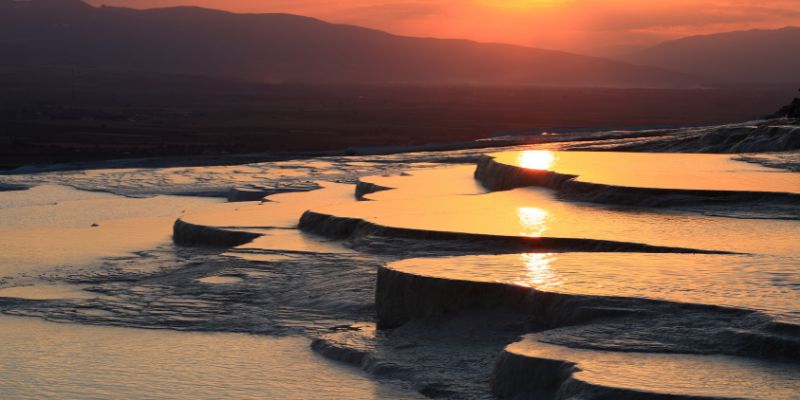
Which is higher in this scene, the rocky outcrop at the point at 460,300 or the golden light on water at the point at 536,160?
the golden light on water at the point at 536,160

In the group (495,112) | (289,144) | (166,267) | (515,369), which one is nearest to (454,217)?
(166,267)

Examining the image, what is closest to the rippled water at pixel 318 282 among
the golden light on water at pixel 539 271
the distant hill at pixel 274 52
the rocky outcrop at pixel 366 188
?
the golden light on water at pixel 539 271

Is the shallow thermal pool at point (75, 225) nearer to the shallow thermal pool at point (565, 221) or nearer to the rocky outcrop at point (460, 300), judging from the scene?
the shallow thermal pool at point (565, 221)

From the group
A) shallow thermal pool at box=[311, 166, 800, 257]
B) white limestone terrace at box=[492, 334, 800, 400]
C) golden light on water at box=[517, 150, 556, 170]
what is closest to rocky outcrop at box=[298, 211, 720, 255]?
shallow thermal pool at box=[311, 166, 800, 257]

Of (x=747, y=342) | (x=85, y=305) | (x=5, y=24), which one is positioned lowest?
(x=85, y=305)

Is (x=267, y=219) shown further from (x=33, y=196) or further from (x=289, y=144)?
(x=289, y=144)

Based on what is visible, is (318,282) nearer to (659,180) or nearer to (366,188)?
(659,180)
